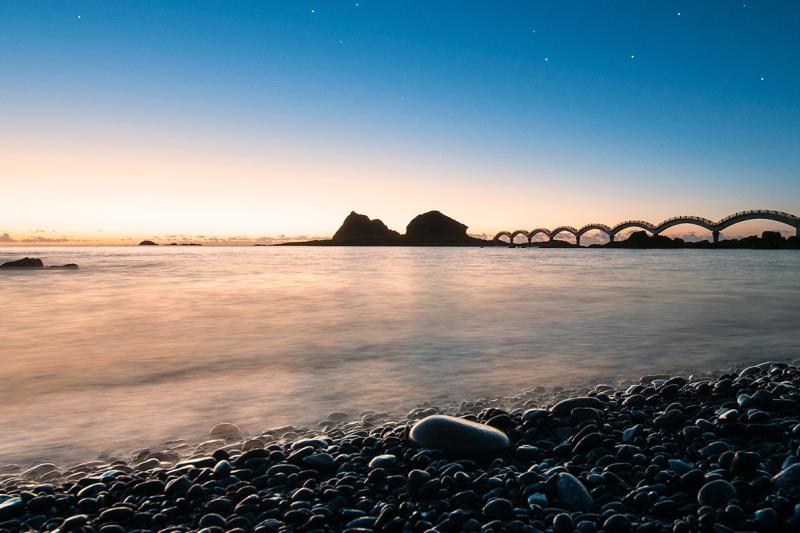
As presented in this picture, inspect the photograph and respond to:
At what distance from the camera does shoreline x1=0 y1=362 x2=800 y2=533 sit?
2740mm

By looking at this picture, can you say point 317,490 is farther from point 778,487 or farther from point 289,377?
point 289,377

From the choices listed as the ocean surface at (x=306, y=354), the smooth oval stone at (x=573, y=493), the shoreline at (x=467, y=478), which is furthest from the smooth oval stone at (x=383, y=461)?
the ocean surface at (x=306, y=354)

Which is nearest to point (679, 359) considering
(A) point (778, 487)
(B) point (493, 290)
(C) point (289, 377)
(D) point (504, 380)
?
(D) point (504, 380)

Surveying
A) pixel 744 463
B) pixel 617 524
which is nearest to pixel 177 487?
pixel 617 524

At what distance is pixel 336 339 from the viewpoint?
1030 centimetres

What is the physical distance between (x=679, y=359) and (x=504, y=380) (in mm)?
3516

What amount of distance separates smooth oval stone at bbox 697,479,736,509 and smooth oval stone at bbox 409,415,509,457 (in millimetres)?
1338

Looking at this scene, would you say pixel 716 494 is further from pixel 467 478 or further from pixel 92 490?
pixel 92 490

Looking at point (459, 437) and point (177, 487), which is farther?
point (459, 437)

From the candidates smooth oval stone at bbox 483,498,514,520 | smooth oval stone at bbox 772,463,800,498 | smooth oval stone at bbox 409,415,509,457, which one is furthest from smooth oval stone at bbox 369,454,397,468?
smooth oval stone at bbox 772,463,800,498

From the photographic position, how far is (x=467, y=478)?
10.5ft

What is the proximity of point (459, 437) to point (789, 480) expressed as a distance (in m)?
2.14

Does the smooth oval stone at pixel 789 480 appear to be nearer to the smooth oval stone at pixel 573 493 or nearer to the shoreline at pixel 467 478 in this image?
the shoreline at pixel 467 478

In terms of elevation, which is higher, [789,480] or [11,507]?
[789,480]
